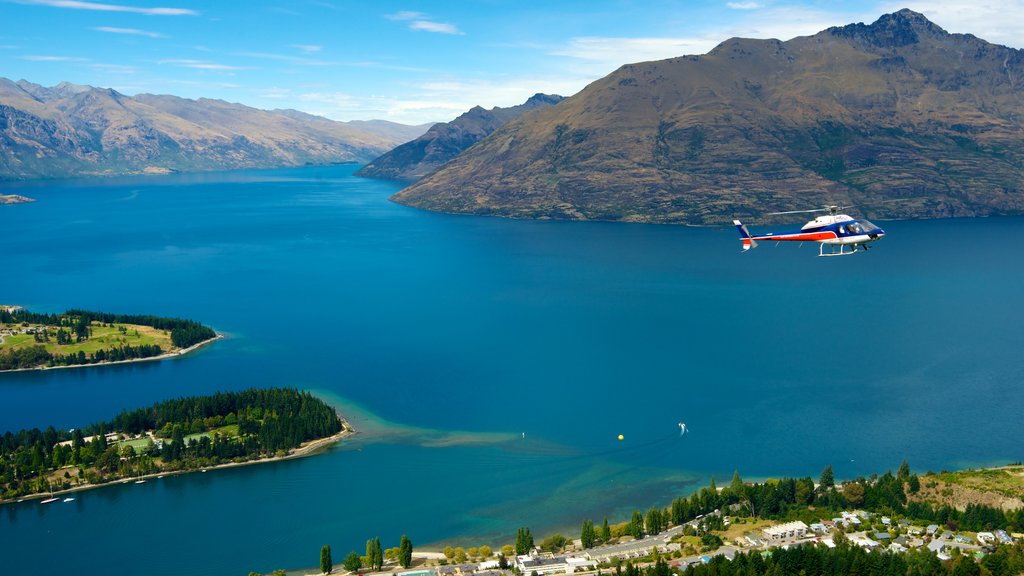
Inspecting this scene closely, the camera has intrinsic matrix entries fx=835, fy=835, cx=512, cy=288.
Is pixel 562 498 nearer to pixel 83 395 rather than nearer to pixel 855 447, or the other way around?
pixel 855 447

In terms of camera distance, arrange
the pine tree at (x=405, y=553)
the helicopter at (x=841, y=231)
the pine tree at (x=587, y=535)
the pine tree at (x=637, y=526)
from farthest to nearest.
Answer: the helicopter at (x=841, y=231) < the pine tree at (x=637, y=526) < the pine tree at (x=587, y=535) < the pine tree at (x=405, y=553)

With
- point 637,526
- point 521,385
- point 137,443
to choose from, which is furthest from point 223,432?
point 637,526

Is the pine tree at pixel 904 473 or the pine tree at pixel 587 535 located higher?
the pine tree at pixel 904 473

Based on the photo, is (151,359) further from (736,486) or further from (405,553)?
(736,486)

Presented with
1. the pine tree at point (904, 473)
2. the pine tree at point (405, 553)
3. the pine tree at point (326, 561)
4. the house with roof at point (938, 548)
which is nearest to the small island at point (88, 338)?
the pine tree at point (326, 561)

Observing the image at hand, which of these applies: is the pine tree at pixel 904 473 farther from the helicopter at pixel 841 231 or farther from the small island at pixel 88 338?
the small island at pixel 88 338

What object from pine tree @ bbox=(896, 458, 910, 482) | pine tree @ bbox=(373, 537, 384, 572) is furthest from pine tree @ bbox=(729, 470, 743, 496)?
pine tree @ bbox=(373, 537, 384, 572)

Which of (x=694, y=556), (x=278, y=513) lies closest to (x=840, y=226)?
(x=694, y=556)
